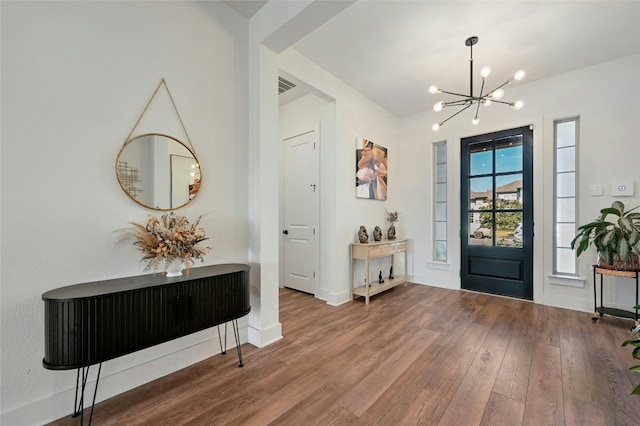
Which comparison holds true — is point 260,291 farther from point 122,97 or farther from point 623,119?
point 623,119

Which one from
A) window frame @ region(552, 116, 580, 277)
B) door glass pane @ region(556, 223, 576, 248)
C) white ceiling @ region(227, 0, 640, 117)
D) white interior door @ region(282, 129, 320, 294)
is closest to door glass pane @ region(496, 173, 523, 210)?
window frame @ region(552, 116, 580, 277)

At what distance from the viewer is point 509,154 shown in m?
3.96

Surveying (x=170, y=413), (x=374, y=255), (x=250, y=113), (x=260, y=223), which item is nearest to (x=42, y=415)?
(x=170, y=413)

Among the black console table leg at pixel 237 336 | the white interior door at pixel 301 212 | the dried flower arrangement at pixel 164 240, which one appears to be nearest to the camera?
the dried flower arrangement at pixel 164 240

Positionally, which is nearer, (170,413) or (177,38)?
(170,413)

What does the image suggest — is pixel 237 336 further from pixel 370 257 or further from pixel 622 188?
pixel 622 188

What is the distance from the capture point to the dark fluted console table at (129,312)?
4.65ft

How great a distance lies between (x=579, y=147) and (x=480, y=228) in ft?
5.18

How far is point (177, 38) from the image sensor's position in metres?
2.17

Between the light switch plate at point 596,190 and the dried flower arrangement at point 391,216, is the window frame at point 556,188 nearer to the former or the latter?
the light switch plate at point 596,190

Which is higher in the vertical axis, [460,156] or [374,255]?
[460,156]

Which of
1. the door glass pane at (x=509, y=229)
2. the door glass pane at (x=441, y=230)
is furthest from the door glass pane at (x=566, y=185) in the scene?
the door glass pane at (x=441, y=230)

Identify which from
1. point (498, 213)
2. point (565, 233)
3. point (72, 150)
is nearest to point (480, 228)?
point (498, 213)

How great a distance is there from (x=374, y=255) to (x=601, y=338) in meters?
2.42
